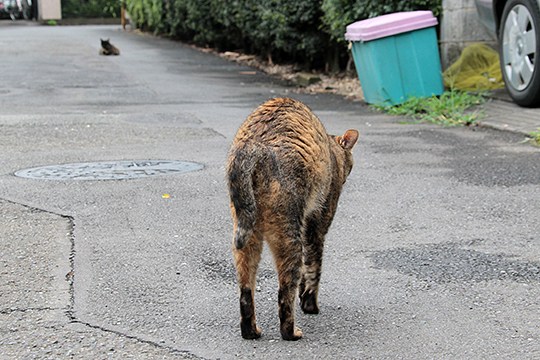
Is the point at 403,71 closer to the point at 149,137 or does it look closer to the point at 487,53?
the point at 487,53

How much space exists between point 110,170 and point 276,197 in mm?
4287

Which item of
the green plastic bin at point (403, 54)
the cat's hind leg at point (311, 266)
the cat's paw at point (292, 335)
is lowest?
the cat's paw at point (292, 335)

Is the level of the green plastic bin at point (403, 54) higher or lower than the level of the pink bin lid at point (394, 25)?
lower

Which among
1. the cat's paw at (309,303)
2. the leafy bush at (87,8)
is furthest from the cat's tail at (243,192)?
the leafy bush at (87,8)

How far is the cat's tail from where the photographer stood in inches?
152

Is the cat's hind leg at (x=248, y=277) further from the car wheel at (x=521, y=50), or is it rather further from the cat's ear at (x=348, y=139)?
the car wheel at (x=521, y=50)

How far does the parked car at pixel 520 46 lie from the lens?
9.65 m

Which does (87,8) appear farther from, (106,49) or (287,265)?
(287,265)

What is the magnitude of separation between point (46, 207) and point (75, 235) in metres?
0.83

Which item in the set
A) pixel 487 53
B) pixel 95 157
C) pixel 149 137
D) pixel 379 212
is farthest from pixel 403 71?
pixel 379 212

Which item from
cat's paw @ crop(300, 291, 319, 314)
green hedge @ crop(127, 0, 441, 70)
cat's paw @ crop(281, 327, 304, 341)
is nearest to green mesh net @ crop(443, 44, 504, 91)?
green hedge @ crop(127, 0, 441, 70)

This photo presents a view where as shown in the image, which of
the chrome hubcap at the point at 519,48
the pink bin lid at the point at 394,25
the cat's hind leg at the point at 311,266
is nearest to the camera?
the cat's hind leg at the point at 311,266

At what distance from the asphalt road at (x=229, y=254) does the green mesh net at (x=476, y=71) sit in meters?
1.52

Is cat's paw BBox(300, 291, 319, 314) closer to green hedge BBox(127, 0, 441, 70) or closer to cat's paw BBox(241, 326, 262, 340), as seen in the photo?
cat's paw BBox(241, 326, 262, 340)
